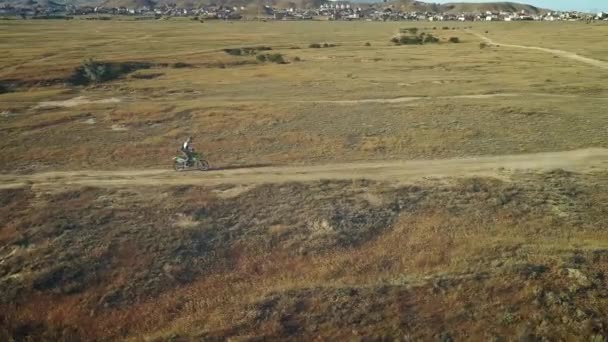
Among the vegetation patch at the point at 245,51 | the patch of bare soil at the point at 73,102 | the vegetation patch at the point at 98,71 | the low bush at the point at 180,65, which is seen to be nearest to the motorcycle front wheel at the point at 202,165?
the patch of bare soil at the point at 73,102

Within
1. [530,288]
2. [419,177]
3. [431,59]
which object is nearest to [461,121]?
[419,177]

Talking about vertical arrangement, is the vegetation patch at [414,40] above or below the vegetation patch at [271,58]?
above

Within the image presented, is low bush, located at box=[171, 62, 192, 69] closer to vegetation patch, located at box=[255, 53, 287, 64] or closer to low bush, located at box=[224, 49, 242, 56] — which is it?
vegetation patch, located at box=[255, 53, 287, 64]

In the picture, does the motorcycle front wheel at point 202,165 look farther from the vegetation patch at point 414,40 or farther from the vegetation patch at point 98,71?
the vegetation patch at point 414,40

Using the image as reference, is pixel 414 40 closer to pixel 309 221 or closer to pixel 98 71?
pixel 98 71

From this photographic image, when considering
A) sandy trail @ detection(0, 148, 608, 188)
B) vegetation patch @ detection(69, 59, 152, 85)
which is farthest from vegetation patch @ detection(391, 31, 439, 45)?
sandy trail @ detection(0, 148, 608, 188)

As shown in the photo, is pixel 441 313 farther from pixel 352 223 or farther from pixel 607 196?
pixel 607 196
